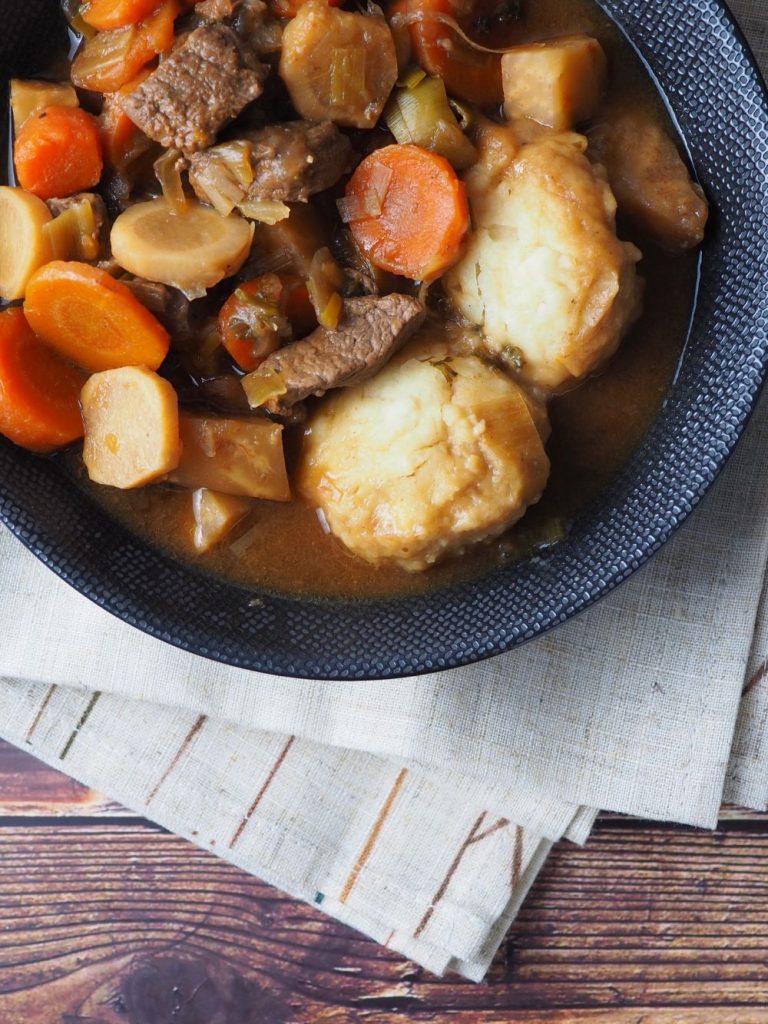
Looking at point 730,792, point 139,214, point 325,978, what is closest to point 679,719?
point 730,792

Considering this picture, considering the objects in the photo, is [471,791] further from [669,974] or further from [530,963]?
[669,974]

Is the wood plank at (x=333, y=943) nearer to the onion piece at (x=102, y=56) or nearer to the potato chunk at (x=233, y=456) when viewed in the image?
the potato chunk at (x=233, y=456)

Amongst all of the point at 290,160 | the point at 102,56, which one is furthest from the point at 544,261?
the point at 102,56

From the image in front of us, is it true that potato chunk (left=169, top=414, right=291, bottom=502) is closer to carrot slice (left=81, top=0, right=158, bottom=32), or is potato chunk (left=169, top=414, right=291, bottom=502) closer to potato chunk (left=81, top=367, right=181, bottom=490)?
potato chunk (left=81, top=367, right=181, bottom=490)

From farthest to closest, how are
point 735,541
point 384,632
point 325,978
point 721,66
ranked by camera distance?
point 325,978, point 735,541, point 384,632, point 721,66

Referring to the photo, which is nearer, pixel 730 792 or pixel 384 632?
pixel 384 632

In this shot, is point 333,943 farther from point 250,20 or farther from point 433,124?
point 250,20

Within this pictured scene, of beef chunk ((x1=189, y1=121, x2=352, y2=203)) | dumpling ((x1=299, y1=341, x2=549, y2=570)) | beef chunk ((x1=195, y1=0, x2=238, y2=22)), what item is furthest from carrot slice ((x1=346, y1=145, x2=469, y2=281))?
beef chunk ((x1=195, y1=0, x2=238, y2=22))
